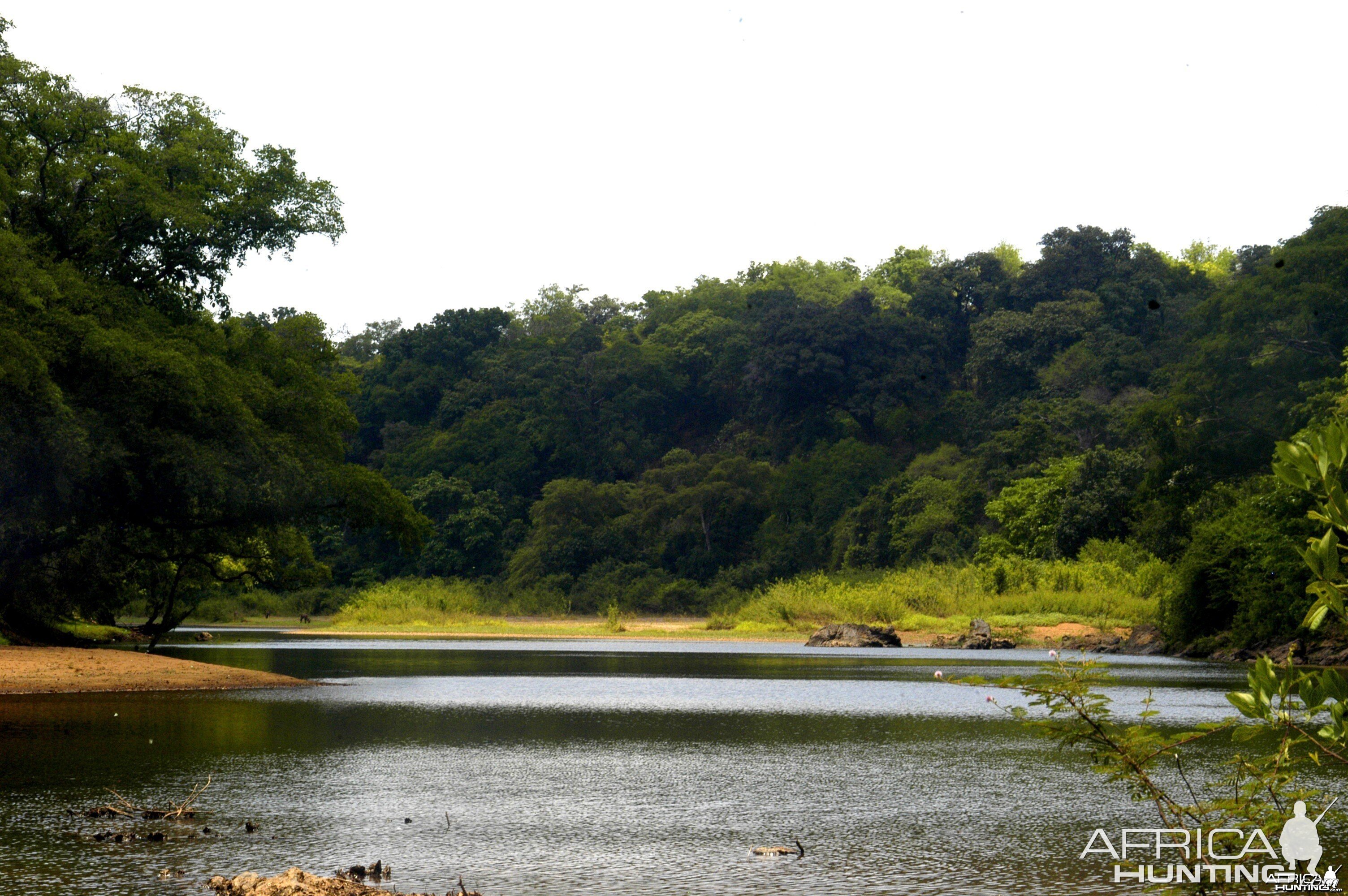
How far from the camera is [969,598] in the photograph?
51.8 meters

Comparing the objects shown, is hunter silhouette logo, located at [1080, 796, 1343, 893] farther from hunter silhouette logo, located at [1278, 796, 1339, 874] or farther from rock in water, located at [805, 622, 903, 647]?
rock in water, located at [805, 622, 903, 647]

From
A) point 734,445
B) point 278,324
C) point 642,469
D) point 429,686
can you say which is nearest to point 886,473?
point 734,445

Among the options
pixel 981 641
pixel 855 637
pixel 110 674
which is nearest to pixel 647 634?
pixel 855 637

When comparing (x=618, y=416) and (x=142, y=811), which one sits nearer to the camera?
(x=142, y=811)

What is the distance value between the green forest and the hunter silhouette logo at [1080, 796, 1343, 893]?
754 inches

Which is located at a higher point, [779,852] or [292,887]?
[292,887]

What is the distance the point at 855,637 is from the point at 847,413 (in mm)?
33520

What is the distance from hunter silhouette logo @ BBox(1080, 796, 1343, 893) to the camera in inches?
199

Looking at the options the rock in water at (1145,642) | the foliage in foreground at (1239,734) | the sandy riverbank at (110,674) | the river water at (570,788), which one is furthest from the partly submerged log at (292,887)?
the rock in water at (1145,642)

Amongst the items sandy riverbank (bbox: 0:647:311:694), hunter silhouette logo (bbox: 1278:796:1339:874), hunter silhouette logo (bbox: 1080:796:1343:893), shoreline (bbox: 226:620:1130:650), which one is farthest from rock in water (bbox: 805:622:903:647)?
hunter silhouette logo (bbox: 1278:796:1339:874)

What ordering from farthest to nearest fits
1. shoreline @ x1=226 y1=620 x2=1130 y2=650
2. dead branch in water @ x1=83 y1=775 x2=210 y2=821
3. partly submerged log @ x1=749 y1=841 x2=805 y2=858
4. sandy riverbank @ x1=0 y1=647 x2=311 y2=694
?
shoreline @ x1=226 y1=620 x2=1130 y2=650, sandy riverbank @ x1=0 y1=647 x2=311 y2=694, dead branch in water @ x1=83 y1=775 x2=210 y2=821, partly submerged log @ x1=749 y1=841 x2=805 y2=858

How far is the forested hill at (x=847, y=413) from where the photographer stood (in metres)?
47.5

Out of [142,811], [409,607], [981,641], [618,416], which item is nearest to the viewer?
[142,811]

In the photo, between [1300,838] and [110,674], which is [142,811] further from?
[110,674]
